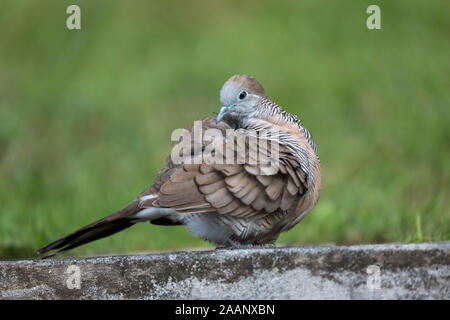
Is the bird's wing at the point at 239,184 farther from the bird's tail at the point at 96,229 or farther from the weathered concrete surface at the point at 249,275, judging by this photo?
the weathered concrete surface at the point at 249,275

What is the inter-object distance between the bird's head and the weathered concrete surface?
110cm

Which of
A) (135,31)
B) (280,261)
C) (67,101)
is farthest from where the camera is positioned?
(135,31)

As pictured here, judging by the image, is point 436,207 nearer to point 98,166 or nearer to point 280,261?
point 280,261

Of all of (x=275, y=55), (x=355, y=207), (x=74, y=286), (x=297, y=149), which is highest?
(x=275, y=55)

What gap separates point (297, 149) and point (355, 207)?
9.75ft

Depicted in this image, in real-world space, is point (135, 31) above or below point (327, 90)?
above

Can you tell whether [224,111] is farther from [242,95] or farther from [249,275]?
[249,275]

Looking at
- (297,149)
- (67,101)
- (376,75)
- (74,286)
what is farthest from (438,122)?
(74,286)

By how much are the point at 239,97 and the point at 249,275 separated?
1257 millimetres

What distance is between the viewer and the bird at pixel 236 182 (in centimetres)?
325

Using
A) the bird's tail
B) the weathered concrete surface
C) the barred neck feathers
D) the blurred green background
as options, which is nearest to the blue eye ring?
the barred neck feathers

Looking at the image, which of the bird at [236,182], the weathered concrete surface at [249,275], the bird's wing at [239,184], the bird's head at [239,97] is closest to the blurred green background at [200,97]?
the bird at [236,182]

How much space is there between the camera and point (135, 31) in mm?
10062

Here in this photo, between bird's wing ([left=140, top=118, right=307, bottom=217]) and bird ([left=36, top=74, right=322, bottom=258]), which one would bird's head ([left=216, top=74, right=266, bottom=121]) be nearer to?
bird ([left=36, top=74, right=322, bottom=258])
